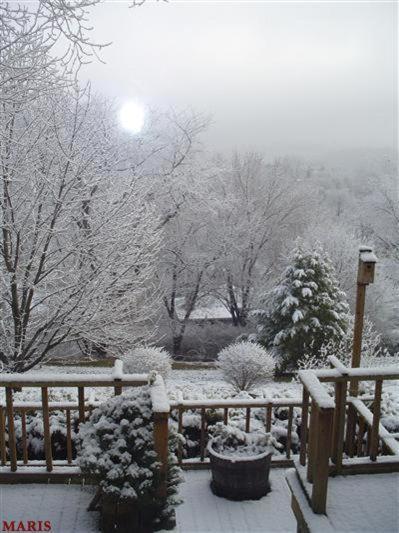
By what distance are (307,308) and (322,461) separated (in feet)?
40.4

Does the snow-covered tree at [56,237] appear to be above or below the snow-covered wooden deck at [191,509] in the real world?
above

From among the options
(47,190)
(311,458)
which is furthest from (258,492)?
(47,190)

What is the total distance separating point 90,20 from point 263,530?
450 centimetres

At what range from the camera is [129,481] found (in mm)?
3707

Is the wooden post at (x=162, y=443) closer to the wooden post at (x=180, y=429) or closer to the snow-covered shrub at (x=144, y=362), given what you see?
the wooden post at (x=180, y=429)

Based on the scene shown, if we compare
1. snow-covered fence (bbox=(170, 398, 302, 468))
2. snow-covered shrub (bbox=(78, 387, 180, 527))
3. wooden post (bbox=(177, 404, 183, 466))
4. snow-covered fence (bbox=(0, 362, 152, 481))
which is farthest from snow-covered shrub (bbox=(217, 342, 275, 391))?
snow-covered shrub (bbox=(78, 387, 180, 527))

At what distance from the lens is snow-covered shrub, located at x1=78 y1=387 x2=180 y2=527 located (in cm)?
369

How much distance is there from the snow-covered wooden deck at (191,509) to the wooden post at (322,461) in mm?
1168

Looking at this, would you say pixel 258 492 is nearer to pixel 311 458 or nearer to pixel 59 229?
pixel 311 458

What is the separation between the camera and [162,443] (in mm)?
3746

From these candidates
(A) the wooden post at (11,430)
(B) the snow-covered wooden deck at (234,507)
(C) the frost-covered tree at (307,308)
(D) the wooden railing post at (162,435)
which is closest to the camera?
(B) the snow-covered wooden deck at (234,507)

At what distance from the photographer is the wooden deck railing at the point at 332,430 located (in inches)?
131

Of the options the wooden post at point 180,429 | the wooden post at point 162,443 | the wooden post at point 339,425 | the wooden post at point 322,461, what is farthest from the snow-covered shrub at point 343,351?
the wooden post at point 162,443

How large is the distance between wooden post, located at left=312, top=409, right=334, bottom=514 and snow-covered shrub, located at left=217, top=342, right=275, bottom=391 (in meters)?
6.93
